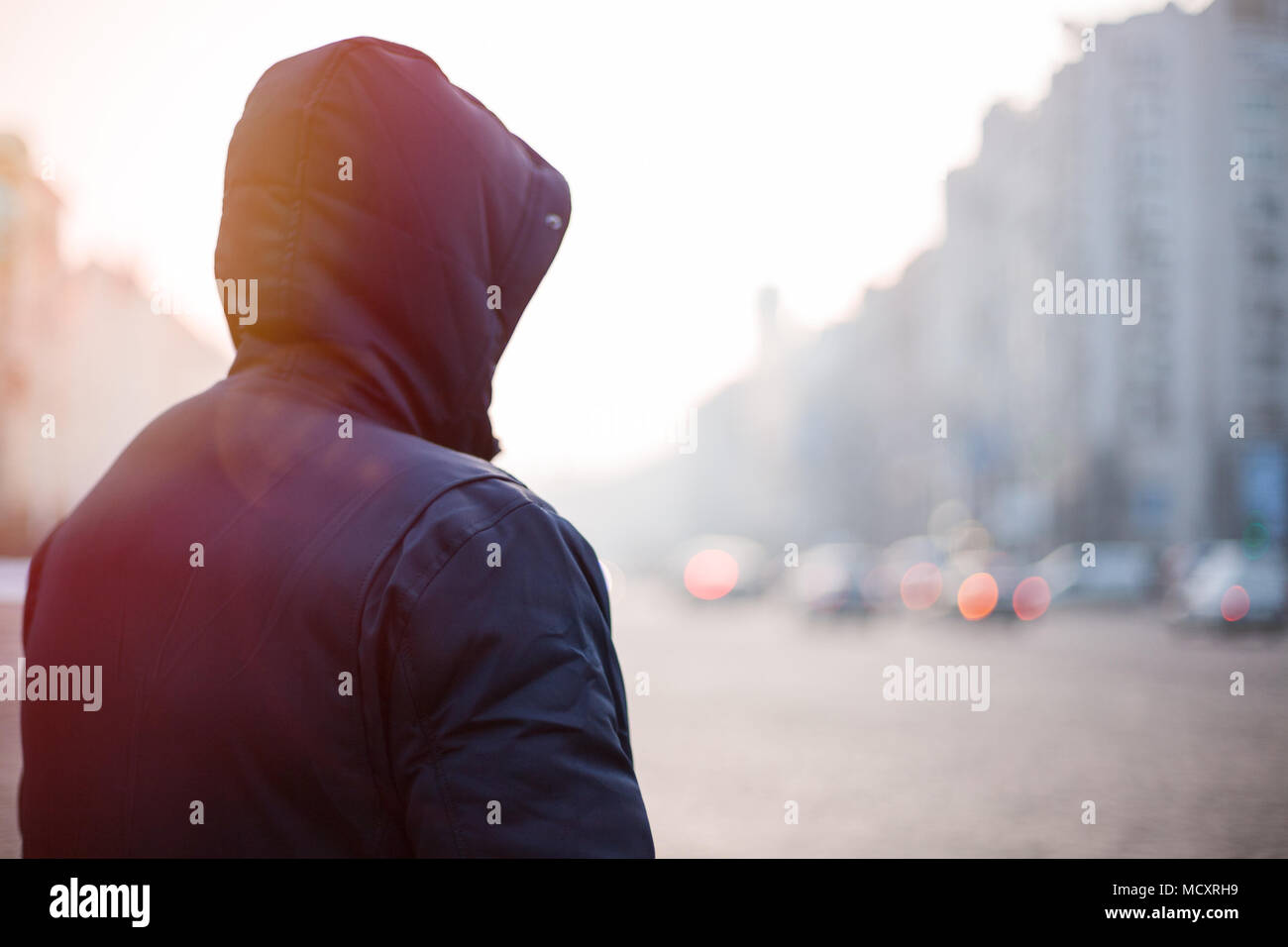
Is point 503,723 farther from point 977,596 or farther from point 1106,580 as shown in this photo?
point 1106,580

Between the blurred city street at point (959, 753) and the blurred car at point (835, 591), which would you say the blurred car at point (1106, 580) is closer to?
the blurred car at point (835, 591)

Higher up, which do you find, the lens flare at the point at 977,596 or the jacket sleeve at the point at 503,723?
the jacket sleeve at the point at 503,723

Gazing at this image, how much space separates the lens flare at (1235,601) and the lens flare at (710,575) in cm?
1604

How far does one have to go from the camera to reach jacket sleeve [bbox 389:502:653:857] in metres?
A: 1.24

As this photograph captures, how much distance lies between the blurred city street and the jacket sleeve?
8.25ft

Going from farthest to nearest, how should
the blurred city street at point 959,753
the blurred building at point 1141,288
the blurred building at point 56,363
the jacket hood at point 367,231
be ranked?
1. the blurred building at point 1141,288
2. the blurred building at point 56,363
3. the blurred city street at point 959,753
4. the jacket hood at point 367,231

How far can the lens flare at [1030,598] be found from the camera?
82.9 ft

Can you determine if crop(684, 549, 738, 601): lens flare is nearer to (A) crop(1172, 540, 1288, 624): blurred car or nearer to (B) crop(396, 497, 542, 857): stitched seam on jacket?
(A) crop(1172, 540, 1288, 624): blurred car

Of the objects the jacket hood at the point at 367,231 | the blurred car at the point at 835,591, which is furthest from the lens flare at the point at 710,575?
the jacket hood at the point at 367,231

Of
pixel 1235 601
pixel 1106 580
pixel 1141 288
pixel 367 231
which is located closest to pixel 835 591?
pixel 1235 601

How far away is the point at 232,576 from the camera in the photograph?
4.51 ft

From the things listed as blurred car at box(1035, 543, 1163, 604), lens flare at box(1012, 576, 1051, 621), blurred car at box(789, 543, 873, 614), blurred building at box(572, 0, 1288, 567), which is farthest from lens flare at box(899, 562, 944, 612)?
blurred building at box(572, 0, 1288, 567)
